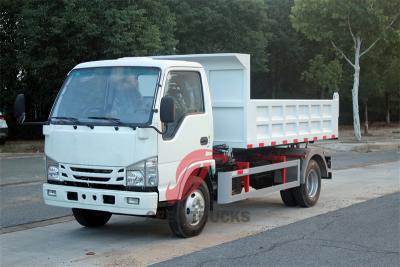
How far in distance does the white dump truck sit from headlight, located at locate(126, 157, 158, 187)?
0.01 m

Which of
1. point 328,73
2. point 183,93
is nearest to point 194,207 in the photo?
point 183,93

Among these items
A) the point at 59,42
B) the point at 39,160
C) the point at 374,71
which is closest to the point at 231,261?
the point at 39,160

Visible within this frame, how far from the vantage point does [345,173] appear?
52.2ft

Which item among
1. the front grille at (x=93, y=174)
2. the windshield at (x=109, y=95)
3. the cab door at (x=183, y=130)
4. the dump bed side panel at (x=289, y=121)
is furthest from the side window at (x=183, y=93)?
the dump bed side panel at (x=289, y=121)

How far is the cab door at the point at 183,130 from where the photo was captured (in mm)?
7562

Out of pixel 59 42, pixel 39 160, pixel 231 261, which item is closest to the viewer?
pixel 231 261

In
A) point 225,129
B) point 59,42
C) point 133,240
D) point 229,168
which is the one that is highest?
point 59,42

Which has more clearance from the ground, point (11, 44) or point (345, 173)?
point (11, 44)

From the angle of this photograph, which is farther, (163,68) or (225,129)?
(225,129)

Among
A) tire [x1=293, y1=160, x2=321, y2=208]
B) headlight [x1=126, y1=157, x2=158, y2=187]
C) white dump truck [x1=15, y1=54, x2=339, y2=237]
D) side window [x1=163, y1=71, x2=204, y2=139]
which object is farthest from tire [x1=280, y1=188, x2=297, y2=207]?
headlight [x1=126, y1=157, x2=158, y2=187]

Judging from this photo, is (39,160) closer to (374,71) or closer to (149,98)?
(149,98)

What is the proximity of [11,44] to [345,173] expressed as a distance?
16.6 meters

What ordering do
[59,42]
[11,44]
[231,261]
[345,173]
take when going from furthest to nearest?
[11,44] → [59,42] → [345,173] → [231,261]

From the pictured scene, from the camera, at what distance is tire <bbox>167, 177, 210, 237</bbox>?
7.83 metres
